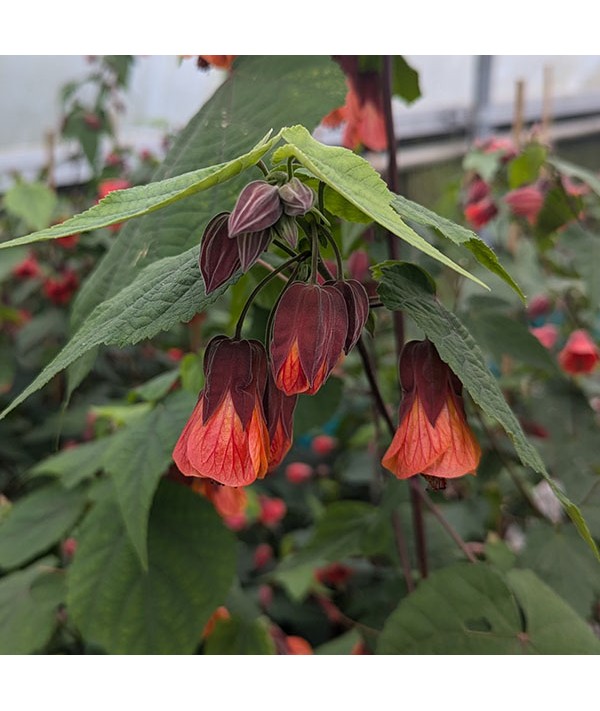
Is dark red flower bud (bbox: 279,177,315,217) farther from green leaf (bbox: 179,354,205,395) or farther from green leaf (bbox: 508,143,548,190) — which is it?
green leaf (bbox: 508,143,548,190)

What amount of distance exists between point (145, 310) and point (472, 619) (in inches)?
11.7

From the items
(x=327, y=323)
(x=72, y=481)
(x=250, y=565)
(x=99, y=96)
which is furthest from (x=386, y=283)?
(x=99, y=96)

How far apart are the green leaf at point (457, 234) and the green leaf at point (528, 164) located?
0.51 metres

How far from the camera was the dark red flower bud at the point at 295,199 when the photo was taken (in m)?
0.27

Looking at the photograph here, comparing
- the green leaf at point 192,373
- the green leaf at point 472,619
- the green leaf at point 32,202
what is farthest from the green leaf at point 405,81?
the green leaf at point 32,202

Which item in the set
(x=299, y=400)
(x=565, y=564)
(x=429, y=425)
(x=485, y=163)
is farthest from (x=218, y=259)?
(x=485, y=163)

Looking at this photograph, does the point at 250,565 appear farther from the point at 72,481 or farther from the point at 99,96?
the point at 99,96

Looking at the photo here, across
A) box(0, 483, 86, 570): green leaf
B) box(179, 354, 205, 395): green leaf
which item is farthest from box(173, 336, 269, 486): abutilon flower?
box(0, 483, 86, 570): green leaf

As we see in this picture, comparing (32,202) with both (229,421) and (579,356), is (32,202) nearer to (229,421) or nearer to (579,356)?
(579,356)

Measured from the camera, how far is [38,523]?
64cm

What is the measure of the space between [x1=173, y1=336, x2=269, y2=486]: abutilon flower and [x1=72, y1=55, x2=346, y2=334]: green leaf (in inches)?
3.7

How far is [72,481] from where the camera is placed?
0.61 m

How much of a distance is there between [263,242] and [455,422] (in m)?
0.13

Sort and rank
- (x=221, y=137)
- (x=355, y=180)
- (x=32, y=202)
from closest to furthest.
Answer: (x=355, y=180) < (x=221, y=137) < (x=32, y=202)
